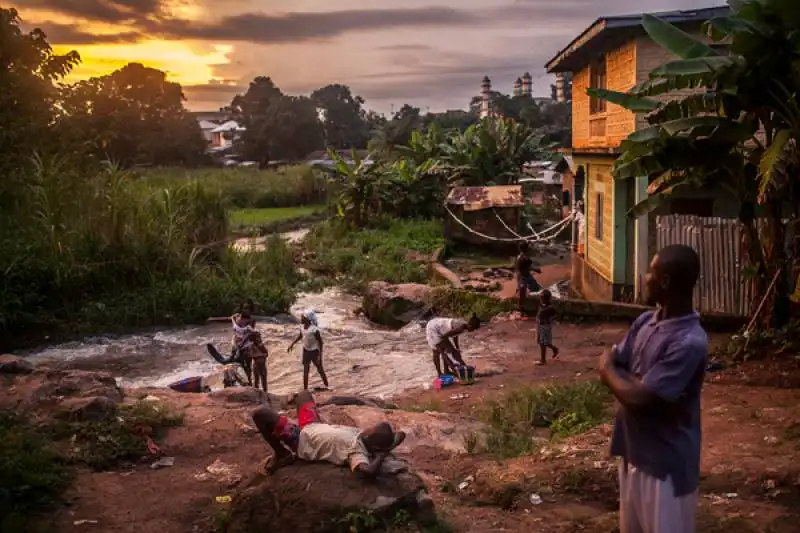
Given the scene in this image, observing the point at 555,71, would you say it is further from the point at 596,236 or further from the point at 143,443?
the point at 143,443

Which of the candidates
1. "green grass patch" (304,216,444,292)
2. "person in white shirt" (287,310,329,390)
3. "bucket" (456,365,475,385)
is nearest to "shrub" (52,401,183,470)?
"person in white shirt" (287,310,329,390)

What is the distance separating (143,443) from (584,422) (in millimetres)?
4111

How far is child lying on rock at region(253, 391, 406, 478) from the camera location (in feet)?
15.6

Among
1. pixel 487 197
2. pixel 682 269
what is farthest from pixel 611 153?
pixel 682 269

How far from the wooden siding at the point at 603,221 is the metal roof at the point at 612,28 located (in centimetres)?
219

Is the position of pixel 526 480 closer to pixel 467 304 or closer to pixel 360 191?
pixel 467 304

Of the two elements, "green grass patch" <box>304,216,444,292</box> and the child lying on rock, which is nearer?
the child lying on rock

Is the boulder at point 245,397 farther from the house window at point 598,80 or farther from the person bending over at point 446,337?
the house window at point 598,80

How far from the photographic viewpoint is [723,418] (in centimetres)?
689

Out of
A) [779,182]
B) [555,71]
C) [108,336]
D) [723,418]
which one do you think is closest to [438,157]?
[555,71]

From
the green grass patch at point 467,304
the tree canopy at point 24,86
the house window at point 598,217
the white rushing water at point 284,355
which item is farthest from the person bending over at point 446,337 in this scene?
the tree canopy at point 24,86

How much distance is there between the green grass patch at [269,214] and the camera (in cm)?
3333

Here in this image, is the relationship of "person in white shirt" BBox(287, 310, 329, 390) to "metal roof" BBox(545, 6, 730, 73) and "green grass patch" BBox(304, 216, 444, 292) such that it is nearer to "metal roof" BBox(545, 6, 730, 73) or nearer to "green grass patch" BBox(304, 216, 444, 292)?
"metal roof" BBox(545, 6, 730, 73)

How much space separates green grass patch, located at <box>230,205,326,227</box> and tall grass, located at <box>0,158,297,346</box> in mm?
13285
